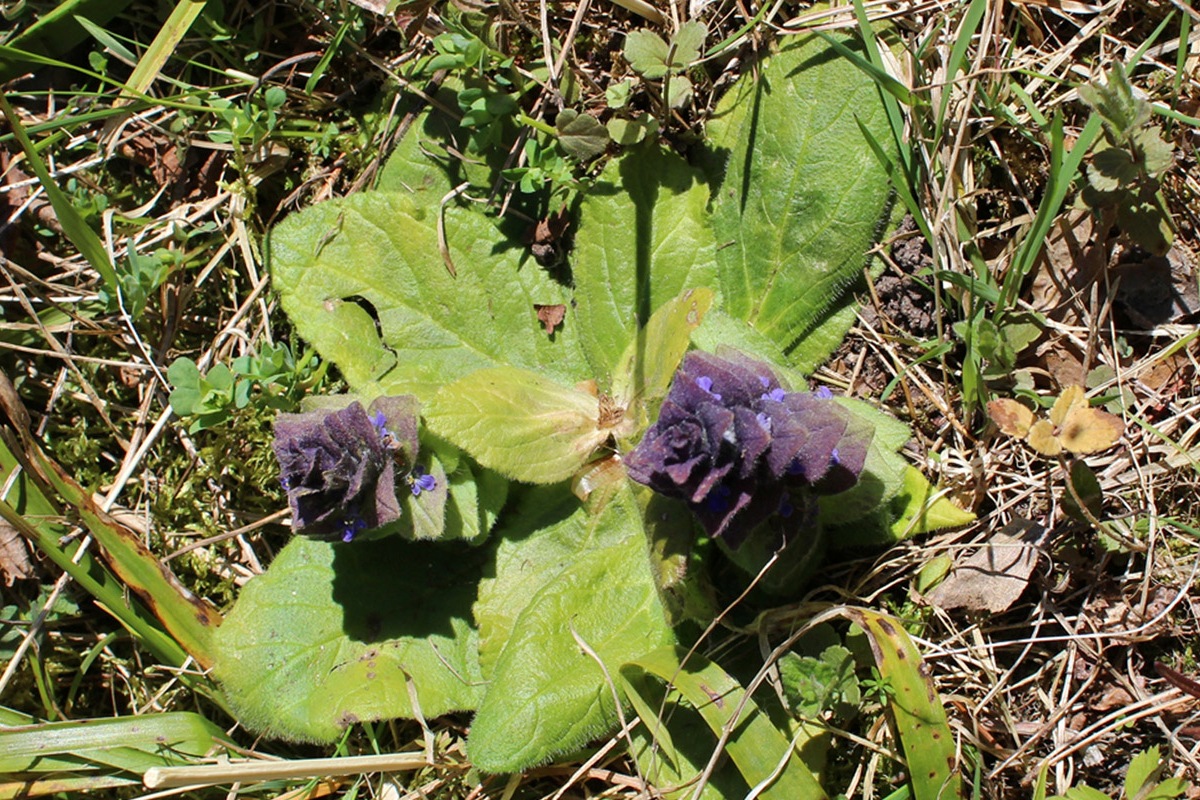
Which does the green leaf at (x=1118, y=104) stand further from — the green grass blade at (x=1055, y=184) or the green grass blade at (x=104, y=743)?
the green grass blade at (x=104, y=743)

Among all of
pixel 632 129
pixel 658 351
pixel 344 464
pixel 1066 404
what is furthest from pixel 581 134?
pixel 1066 404

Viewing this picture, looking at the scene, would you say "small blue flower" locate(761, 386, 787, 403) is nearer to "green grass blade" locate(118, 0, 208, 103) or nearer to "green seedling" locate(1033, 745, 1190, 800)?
"green seedling" locate(1033, 745, 1190, 800)

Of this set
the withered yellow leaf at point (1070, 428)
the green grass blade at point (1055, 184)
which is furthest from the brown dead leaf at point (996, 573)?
the green grass blade at point (1055, 184)

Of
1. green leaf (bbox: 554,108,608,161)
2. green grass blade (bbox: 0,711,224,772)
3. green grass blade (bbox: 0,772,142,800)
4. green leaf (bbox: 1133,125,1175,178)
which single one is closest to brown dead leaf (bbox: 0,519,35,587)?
green grass blade (bbox: 0,711,224,772)

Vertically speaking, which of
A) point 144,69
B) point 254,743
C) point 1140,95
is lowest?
point 254,743

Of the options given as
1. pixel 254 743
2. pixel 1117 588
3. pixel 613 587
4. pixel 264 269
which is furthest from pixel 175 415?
pixel 1117 588

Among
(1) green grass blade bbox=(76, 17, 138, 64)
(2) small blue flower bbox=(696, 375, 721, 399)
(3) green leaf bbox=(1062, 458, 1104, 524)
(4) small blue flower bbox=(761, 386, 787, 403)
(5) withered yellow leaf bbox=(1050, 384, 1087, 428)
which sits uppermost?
(1) green grass blade bbox=(76, 17, 138, 64)

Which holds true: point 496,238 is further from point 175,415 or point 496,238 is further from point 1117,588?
point 1117,588
